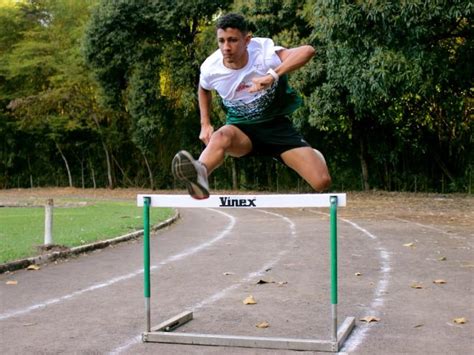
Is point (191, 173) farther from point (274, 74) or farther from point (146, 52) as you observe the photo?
point (146, 52)

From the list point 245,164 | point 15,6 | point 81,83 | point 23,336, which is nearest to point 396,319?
point 23,336

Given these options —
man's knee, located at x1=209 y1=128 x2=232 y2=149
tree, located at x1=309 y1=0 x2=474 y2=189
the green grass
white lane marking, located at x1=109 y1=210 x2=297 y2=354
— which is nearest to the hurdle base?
white lane marking, located at x1=109 y1=210 x2=297 y2=354

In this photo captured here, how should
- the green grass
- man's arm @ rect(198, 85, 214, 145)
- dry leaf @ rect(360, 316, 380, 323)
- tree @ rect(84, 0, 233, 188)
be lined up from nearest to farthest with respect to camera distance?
man's arm @ rect(198, 85, 214, 145) → dry leaf @ rect(360, 316, 380, 323) → the green grass → tree @ rect(84, 0, 233, 188)

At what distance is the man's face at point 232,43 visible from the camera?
17.7 ft

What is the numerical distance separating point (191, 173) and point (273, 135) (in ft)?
3.59

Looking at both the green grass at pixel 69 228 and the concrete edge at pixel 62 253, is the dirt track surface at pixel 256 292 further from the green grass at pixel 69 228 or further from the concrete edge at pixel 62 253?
the green grass at pixel 69 228

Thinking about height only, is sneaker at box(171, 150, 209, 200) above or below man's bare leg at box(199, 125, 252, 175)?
below

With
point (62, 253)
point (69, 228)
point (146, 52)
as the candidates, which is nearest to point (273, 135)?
point (62, 253)

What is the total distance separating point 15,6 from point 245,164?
17.1 metres

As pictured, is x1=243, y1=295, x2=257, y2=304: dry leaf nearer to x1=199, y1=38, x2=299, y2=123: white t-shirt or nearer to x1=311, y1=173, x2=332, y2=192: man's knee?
x1=311, y1=173, x2=332, y2=192: man's knee

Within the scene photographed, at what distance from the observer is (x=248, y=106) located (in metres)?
5.75

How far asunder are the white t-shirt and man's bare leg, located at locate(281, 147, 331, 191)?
39 centimetres

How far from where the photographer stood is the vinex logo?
5.48 m

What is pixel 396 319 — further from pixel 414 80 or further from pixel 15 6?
pixel 15 6
